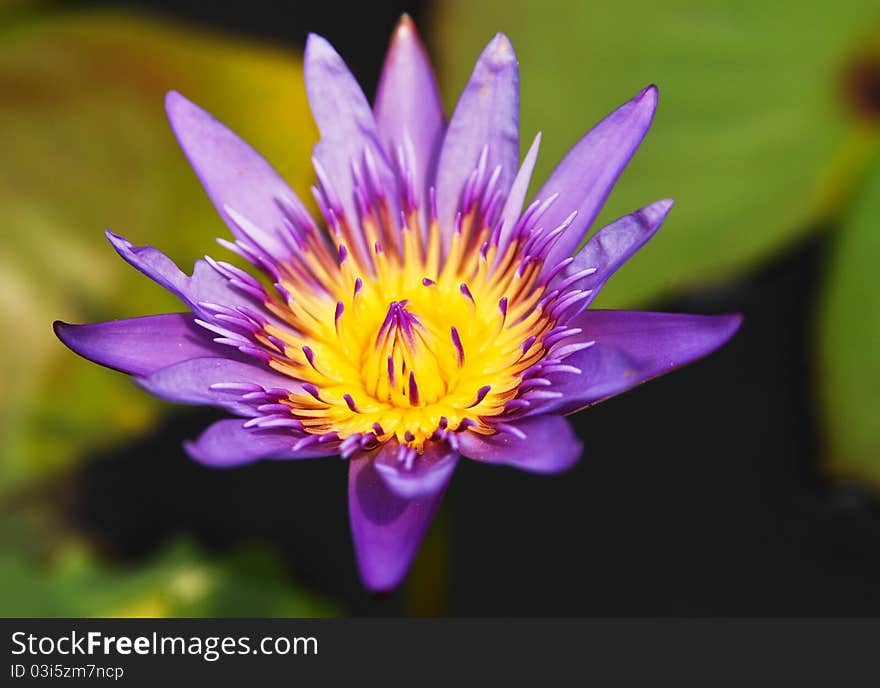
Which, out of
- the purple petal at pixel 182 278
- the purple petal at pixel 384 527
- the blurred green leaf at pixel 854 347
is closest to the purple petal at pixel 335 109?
the purple petal at pixel 182 278

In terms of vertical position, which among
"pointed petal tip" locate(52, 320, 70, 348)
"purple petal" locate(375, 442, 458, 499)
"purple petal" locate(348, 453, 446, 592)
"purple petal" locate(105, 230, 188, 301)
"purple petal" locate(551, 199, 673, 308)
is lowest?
"purple petal" locate(348, 453, 446, 592)

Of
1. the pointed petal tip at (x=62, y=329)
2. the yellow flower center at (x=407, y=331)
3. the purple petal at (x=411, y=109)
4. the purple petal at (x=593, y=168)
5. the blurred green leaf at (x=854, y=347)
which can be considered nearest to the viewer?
the pointed petal tip at (x=62, y=329)

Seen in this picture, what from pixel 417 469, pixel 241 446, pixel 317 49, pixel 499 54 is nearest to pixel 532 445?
pixel 417 469

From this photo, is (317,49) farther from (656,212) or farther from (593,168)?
(656,212)

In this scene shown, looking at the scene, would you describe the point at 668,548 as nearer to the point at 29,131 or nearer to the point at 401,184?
the point at 401,184

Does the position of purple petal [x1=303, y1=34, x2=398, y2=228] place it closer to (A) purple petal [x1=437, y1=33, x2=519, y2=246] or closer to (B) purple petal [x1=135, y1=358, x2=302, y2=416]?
(A) purple petal [x1=437, y1=33, x2=519, y2=246]

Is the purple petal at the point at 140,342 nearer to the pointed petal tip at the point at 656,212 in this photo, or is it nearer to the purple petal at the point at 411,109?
the purple petal at the point at 411,109

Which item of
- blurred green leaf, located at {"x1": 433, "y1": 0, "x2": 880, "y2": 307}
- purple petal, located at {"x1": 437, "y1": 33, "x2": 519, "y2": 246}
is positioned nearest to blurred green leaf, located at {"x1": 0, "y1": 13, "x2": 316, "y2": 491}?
blurred green leaf, located at {"x1": 433, "y1": 0, "x2": 880, "y2": 307}

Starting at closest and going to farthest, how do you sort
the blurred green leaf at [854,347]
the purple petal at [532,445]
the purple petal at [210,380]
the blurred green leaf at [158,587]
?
the purple petal at [532,445]
the purple petal at [210,380]
the blurred green leaf at [854,347]
the blurred green leaf at [158,587]
